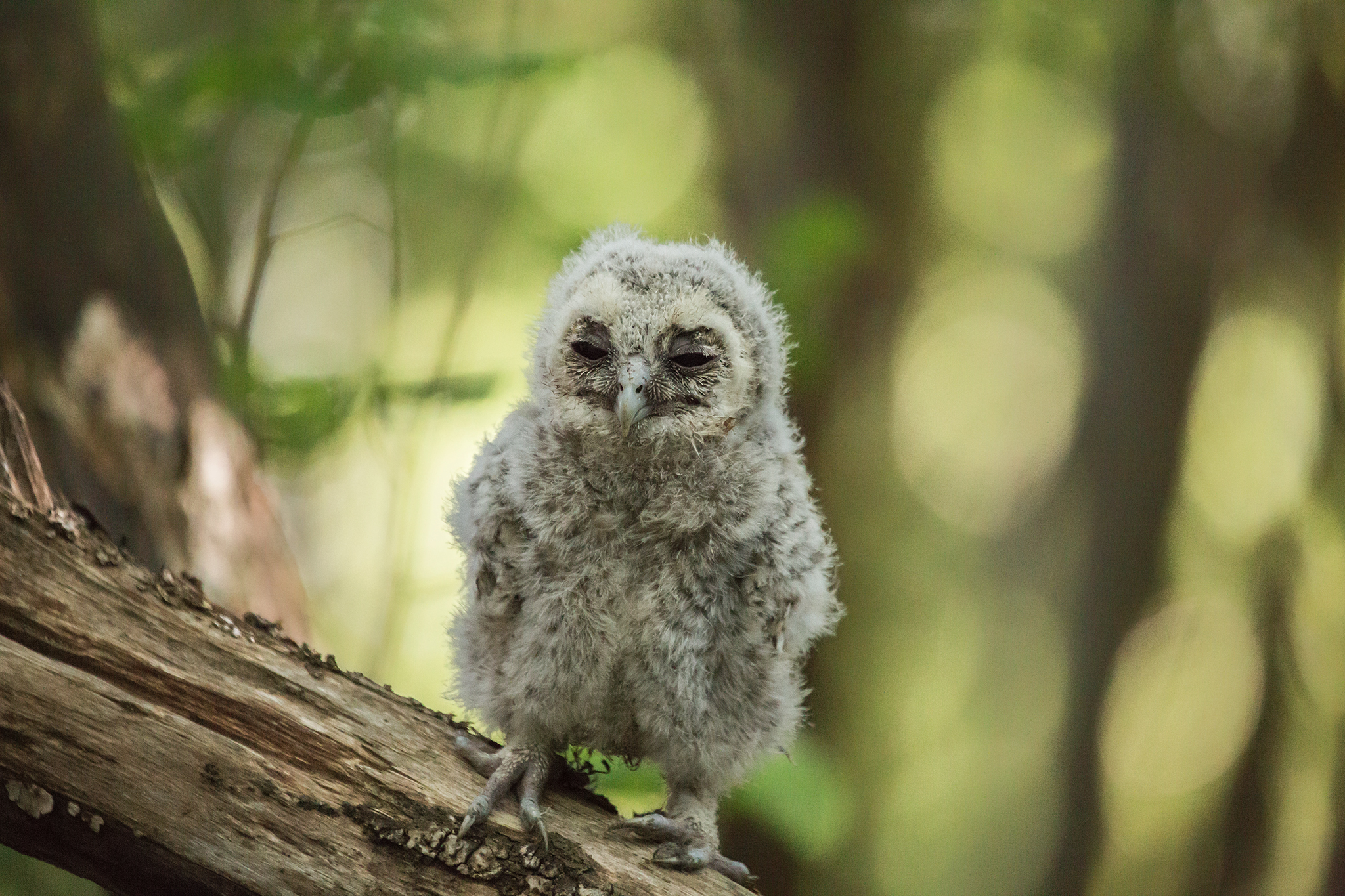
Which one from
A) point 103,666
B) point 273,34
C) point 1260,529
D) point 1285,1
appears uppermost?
point 1285,1

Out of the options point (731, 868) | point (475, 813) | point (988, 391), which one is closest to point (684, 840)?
point (731, 868)

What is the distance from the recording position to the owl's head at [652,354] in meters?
1.99

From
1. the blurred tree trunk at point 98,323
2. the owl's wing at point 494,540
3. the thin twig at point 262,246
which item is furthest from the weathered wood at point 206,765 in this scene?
the thin twig at point 262,246

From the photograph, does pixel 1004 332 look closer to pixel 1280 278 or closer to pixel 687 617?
pixel 1280 278

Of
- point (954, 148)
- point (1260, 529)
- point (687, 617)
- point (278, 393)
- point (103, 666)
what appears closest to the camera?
point (103, 666)

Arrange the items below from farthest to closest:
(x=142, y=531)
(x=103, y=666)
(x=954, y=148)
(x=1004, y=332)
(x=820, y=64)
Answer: (x=1004, y=332) < (x=954, y=148) < (x=820, y=64) < (x=142, y=531) < (x=103, y=666)

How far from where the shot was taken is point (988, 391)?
6.36m

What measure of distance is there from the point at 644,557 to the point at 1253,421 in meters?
3.86

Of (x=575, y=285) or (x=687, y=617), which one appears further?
(x=575, y=285)

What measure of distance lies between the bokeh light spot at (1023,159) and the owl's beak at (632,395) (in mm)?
3677

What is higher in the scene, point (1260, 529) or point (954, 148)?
point (954, 148)

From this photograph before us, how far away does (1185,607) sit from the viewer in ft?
15.0

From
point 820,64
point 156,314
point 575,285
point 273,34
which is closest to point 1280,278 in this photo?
point 820,64

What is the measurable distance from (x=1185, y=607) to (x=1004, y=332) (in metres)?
2.53
